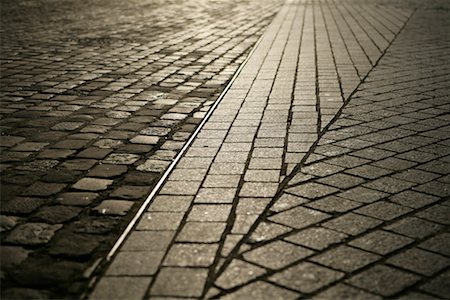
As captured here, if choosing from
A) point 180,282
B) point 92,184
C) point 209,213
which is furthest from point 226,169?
point 180,282

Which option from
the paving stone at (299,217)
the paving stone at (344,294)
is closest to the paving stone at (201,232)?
the paving stone at (299,217)

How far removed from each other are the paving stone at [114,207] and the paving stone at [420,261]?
5.38ft

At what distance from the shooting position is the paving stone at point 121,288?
7.60 ft

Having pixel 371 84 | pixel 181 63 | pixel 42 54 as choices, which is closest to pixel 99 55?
pixel 42 54

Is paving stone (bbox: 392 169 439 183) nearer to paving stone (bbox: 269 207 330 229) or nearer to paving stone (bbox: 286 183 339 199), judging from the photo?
paving stone (bbox: 286 183 339 199)

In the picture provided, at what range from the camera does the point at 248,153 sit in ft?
13.1

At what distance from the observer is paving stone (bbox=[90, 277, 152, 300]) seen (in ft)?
7.60

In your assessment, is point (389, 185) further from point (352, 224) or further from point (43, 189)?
point (43, 189)

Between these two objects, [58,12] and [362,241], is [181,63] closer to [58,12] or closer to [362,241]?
[362,241]

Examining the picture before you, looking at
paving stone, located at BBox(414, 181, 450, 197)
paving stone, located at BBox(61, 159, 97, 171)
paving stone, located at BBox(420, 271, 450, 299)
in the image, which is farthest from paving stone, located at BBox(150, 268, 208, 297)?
paving stone, located at BBox(414, 181, 450, 197)

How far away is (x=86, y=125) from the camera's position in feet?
15.5

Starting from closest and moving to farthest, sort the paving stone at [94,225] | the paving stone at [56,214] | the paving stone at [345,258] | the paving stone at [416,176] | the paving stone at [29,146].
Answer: the paving stone at [345,258], the paving stone at [94,225], the paving stone at [56,214], the paving stone at [416,176], the paving stone at [29,146]

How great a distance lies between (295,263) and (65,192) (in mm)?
1729

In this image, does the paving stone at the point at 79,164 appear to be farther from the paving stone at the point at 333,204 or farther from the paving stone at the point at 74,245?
the paving stone at the point at 333,204
